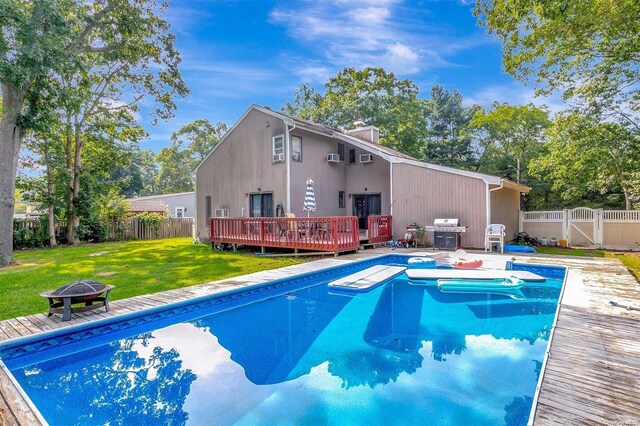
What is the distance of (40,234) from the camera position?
51.0ft

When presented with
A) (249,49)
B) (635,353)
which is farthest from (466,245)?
(249,49)

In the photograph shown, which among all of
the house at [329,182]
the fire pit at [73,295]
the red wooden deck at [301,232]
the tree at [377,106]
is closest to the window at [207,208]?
the house at [329,182]

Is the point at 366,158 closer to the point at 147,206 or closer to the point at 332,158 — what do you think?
the point at 332,158

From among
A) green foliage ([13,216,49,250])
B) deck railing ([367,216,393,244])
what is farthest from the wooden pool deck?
green foliage ([13,216,49,250])

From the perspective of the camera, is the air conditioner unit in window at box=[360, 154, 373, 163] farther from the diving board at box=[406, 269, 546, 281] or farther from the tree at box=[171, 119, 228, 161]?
the tree at box=[171, 119, 228, 161]

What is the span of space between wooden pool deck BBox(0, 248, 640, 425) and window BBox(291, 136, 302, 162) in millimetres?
7162

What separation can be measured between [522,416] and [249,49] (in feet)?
54.0

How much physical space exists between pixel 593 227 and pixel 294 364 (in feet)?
48.7

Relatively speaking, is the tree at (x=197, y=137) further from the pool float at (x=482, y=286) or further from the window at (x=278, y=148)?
the pool float at (x=482, y=286)

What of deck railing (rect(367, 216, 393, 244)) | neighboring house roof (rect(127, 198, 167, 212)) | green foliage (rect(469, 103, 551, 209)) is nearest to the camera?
deck railing (rect(367, 216, 393, 244))

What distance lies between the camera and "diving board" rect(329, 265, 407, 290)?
291 inches

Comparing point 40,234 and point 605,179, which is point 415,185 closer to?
point 605,179

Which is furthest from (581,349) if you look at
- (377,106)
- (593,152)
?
(377,106)

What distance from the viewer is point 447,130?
1176 inches
